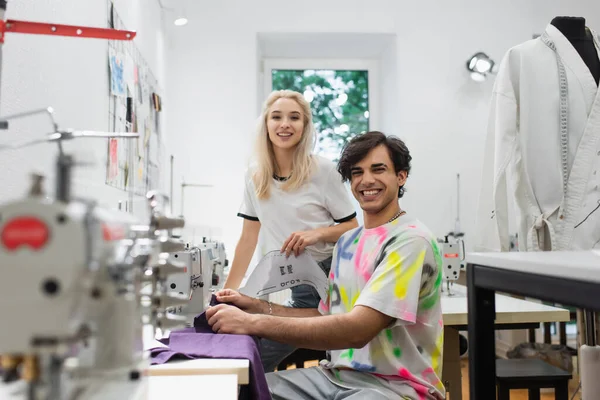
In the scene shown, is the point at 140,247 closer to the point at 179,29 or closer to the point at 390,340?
the point at 390,340

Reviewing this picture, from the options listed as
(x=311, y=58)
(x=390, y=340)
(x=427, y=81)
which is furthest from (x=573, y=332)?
(x=390, y=340)

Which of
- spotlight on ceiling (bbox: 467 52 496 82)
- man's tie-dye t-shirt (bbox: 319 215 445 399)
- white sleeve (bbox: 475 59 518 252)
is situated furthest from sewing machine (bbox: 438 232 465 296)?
spotlight on ceiling (bbox: 467 52 496 82)

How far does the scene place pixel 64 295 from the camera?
1.46 feet

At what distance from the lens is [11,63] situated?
1.43m

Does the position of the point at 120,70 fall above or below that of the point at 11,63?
above

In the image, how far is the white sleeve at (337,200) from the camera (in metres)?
2.35

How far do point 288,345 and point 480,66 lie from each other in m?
3.39

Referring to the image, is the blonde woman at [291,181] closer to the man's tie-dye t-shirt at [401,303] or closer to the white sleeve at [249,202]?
the white sleeve at [249,202]

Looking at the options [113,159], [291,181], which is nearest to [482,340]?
[291,181]

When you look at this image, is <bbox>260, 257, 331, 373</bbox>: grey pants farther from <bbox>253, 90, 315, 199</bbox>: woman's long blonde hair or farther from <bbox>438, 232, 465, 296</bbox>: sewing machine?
<bbox>438, 232, 465, 296</bbox>: sewing machine

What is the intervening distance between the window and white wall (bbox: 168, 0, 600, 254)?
1.71ft

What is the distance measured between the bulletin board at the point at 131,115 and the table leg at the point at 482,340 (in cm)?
136

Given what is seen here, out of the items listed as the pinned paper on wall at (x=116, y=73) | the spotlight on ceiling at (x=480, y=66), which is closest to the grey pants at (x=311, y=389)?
the pinned paper on wall at (x=116, y=73)

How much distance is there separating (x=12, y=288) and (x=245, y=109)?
14.0 ft
